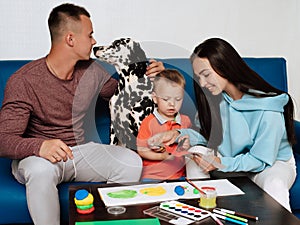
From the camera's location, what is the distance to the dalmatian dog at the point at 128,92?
2.05 meters

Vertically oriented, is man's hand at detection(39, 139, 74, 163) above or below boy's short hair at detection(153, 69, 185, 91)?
below

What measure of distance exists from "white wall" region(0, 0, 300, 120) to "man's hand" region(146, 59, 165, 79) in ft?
1.94

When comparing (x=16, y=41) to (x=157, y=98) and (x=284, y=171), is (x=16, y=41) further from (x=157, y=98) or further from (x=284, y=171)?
(x=284, y=171)

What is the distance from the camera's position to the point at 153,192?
1.66 meters

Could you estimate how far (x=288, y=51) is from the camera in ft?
9.77

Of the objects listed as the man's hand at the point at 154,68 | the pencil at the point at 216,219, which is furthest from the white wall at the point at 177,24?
the pencil at the point at 216,219

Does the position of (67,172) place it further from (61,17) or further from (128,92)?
(61,17)

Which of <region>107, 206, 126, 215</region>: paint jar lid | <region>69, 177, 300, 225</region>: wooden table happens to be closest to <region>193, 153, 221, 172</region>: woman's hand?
<region>69, 177, 300, 225</region>: wooden table

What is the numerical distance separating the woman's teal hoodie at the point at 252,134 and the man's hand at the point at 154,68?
0.87 ft

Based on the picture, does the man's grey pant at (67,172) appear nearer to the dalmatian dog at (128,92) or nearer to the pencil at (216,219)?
the dalmatian dog at (128,92)

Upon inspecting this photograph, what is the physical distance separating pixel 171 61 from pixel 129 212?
76 centimetres

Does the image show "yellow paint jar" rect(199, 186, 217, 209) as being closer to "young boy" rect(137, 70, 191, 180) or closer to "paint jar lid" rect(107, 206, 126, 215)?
"paint jar lid" rect(107, 206, 126, 215)

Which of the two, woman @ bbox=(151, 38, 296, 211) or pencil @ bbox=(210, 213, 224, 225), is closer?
pencil @ bbox=(210, 213, 224, 225)

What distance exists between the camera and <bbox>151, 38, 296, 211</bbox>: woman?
1.99m
